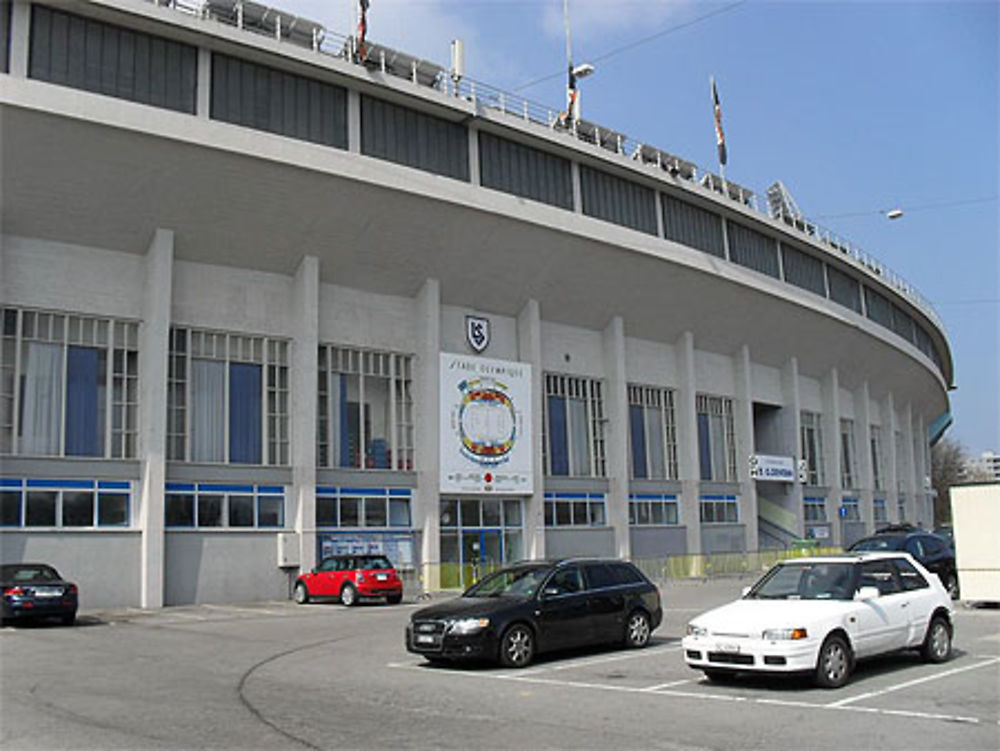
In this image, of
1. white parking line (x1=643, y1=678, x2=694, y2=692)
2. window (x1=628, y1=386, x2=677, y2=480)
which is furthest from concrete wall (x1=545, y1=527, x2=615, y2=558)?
white parking line (x1=643, y1=678, x2=694, y2=692)

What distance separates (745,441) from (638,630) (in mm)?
34064

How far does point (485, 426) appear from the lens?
3550 cm

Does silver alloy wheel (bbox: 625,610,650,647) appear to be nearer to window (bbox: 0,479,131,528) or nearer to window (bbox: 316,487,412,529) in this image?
window (bbox: 0,479,131,528)

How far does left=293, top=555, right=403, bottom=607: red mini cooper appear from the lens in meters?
26.9

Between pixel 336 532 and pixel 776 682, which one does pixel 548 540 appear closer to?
pixel 336 532

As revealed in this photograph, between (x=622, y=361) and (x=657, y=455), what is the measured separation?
4930 mm

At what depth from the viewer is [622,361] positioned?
41812 mm

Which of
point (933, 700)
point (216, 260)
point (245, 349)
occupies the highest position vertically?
point (216, 260)

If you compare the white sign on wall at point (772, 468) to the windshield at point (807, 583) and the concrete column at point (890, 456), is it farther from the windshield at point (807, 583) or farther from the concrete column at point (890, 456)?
the windshield at point (807, 583)

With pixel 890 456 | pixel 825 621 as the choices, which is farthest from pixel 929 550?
pixel 890 456

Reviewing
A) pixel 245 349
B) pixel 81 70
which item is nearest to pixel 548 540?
pixel 245 349

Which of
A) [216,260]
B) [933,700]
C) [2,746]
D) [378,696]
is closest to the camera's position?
[2,746]

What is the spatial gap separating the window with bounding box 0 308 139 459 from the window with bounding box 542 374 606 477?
16.4m

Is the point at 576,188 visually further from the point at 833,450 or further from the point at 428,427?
the point at 833,450
